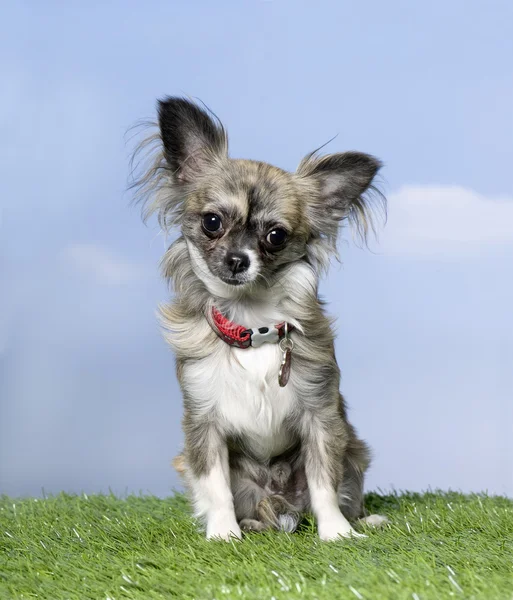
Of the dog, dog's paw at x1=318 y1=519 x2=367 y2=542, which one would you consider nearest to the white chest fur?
the dog

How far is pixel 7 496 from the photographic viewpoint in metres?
5.18

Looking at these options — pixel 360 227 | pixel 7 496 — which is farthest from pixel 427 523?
pixel 7 496

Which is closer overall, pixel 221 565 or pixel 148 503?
pixel 221 565

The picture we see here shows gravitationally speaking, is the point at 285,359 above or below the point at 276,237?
below

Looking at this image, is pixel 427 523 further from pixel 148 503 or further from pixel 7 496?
pixel 7 496

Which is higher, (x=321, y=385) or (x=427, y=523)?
(x=321, y=385)

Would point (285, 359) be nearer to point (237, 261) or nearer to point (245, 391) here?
point (245, 391)

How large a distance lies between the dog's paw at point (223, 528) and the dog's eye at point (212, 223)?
47.4 inches

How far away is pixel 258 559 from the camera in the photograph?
3.14 m

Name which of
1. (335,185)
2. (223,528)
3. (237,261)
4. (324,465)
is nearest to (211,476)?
(223,528)

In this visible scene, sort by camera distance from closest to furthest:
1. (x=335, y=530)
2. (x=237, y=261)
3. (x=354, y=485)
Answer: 1. (x=237, y=261)
2. (x=335, y=530)
3. (x=354, y=485)

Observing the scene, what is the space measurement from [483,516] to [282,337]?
1.21 meters

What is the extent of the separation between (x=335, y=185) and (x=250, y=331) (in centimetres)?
83

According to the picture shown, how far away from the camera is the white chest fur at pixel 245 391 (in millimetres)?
3652
